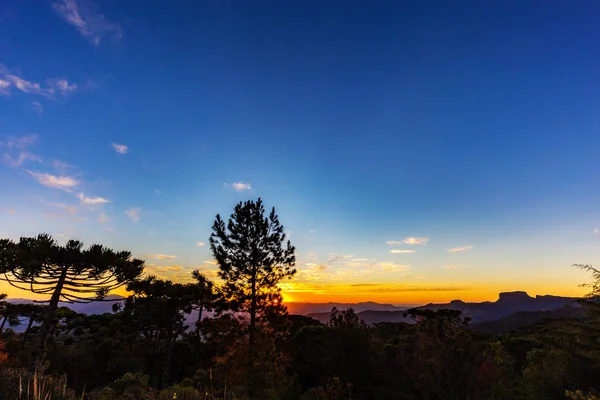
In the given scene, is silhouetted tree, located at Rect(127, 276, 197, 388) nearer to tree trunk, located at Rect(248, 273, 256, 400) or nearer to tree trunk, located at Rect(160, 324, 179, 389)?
tree trunk, located at Rect(160, 324, 179, 389)

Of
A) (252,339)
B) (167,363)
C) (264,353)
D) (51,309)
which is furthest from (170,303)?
(264,353)

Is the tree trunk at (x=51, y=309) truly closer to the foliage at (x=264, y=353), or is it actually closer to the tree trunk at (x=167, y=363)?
the foliage at (x=264, y=353)

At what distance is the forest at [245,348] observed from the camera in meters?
15.9

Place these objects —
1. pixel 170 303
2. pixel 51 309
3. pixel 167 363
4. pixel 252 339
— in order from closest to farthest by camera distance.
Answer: pixel 51 309 < pixel 252 339 < pixel 167 363 < pixel 170 303

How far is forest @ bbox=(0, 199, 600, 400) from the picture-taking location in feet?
52.2

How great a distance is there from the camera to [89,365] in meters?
32.9

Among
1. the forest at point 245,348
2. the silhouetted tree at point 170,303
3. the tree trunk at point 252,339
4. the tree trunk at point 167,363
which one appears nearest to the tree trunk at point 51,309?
the forest at point 245,348

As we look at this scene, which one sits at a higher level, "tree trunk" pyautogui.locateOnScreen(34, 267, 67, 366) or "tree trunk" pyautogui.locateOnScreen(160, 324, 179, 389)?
"tree trunk" pyautogui.locateOnScreen(34, 267, 67, 366)

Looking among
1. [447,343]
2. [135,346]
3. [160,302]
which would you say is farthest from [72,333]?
[447,343]

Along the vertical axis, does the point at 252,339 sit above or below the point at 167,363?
above

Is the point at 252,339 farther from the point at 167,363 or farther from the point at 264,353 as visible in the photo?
the point at 167,363

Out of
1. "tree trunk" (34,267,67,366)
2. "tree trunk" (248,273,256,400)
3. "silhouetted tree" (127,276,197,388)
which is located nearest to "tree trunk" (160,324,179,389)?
"silhouetted tree" (127,276,197,388)

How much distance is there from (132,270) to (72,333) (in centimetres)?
3108

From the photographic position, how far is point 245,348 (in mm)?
20594
